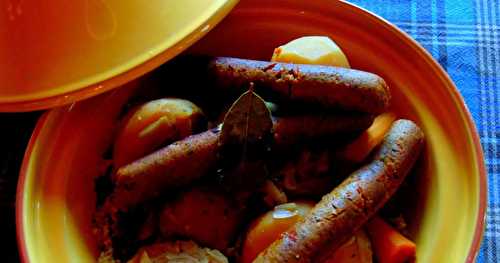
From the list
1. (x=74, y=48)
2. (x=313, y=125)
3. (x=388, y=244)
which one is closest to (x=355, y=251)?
(x=388, y=244)

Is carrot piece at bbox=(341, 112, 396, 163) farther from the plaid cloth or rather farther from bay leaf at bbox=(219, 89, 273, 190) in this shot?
the plaid cloth

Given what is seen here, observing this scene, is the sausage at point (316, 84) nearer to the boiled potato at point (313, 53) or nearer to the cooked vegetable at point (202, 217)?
the boiled potato at point (313, 53)

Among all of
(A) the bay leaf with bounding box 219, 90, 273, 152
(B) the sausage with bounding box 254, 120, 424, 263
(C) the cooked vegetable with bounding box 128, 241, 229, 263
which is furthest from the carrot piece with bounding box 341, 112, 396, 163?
(C) the cooked vegetable with bounding box 128, 241, 229, 263

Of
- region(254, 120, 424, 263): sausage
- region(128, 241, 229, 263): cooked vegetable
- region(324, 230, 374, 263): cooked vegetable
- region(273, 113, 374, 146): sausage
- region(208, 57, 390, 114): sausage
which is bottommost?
region(128, 241, 229, 263): cooked vegetable

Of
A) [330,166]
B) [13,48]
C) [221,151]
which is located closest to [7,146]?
[13,48]

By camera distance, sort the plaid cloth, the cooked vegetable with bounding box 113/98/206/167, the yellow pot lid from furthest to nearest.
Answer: the plaid cloth → the cooked vegetable with bounding box 113/98/206/167 → the yellow pot lid

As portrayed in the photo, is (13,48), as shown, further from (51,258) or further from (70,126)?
(51,258)
